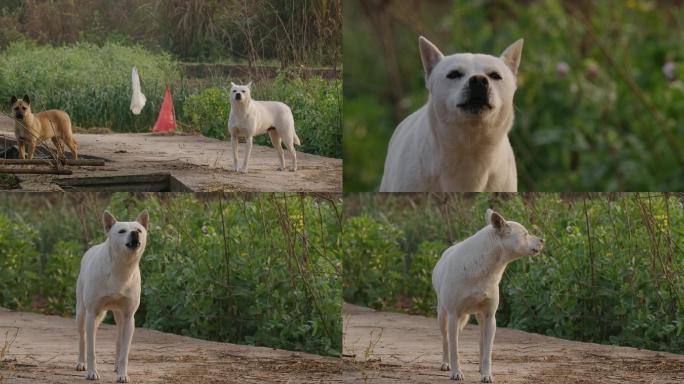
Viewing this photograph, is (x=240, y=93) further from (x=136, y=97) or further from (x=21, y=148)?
(x=21, y=148)

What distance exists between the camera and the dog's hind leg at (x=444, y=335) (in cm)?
766

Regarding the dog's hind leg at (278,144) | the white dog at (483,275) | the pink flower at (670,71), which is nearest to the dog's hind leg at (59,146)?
the dog's hind leg at (278,144)

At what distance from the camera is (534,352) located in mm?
8617

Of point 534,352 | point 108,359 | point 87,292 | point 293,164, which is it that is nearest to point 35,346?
point 108,359

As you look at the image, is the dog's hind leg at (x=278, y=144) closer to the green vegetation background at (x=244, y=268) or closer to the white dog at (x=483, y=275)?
the green vegetation background at (x=244, y=268)

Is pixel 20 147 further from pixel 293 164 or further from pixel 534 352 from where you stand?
pixel 534 352

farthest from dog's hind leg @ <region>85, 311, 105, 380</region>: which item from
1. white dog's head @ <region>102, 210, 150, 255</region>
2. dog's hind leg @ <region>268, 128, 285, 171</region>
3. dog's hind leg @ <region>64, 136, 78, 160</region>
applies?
dog's hind leg @ <region>268, 128, 285, 171</region>

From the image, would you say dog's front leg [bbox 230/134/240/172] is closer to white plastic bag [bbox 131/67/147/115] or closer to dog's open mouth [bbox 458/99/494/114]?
white plastic bag [bbox 131/67/147/115]

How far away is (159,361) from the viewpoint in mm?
8242

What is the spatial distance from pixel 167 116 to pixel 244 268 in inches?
81.1

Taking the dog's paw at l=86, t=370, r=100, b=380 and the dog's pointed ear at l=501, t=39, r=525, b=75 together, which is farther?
the dog's paw at l=86, t=370, r=100, b=380

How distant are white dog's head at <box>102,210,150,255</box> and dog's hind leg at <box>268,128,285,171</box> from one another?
1.00 m

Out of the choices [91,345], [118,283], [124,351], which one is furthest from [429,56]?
[91,345]

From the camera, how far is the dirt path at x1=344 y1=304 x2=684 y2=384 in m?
7.80
